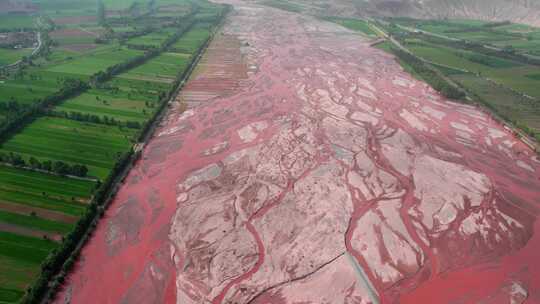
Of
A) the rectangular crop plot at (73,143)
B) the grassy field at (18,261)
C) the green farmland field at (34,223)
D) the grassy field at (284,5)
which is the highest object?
the grassy field at (284,5)

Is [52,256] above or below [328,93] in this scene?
below

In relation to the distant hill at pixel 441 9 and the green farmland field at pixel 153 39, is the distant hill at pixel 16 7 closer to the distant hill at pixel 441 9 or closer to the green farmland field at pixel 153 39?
the green farmland field at pixel 153 39

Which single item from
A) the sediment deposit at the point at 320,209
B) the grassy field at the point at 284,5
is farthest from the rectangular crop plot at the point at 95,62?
the grassy field at the point at 284,5

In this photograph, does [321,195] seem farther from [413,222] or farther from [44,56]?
[44,56]

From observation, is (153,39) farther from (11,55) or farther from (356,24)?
(356,24)

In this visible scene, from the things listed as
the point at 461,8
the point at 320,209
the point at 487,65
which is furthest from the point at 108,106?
the point at 461,8

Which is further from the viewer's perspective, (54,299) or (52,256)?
(52,256)

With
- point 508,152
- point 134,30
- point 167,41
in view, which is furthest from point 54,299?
point 134,30
